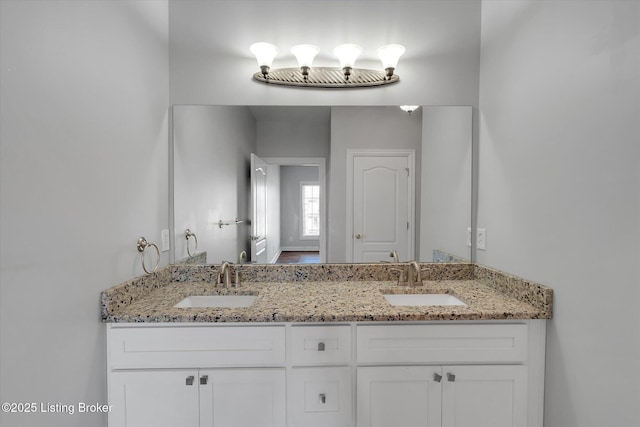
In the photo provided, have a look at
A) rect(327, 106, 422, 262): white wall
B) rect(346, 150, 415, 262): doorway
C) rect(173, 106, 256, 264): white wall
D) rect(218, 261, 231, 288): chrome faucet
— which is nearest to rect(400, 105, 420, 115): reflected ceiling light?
rect(327, 106, 422, 262): white wall

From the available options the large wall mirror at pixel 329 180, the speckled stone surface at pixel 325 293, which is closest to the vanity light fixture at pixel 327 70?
the large wall mirror at pixel 329 180

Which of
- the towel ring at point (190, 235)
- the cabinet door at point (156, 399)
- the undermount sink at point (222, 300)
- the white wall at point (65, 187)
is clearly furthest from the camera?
the towel ring at point (190, 235)

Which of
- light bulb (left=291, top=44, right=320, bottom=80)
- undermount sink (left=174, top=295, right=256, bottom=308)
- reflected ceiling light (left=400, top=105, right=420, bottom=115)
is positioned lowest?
undermount sink (left=174, top=295, right=256, bottom=308)

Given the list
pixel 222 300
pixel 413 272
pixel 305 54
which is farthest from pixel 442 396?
pixel 305 54

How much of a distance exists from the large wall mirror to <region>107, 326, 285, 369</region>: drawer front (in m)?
0.60

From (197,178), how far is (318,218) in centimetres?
75

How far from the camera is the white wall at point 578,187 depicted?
3.24ft

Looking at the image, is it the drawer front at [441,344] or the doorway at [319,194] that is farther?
the doorway at [319,194]

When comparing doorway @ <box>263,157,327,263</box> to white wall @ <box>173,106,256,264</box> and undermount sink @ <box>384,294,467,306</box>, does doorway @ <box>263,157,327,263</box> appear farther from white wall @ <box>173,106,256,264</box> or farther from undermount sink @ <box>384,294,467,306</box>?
undermount sink @ <box>384,294,467,306</box>

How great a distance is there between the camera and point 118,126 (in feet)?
4.47

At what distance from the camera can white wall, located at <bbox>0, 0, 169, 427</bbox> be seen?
2.96 ft

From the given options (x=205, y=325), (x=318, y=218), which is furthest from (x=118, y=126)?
(x=318, y=218)

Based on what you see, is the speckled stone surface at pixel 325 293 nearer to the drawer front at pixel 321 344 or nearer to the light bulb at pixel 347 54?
the drawer front at pixel 321 344

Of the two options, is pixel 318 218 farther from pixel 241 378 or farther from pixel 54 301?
pixel 54 301
